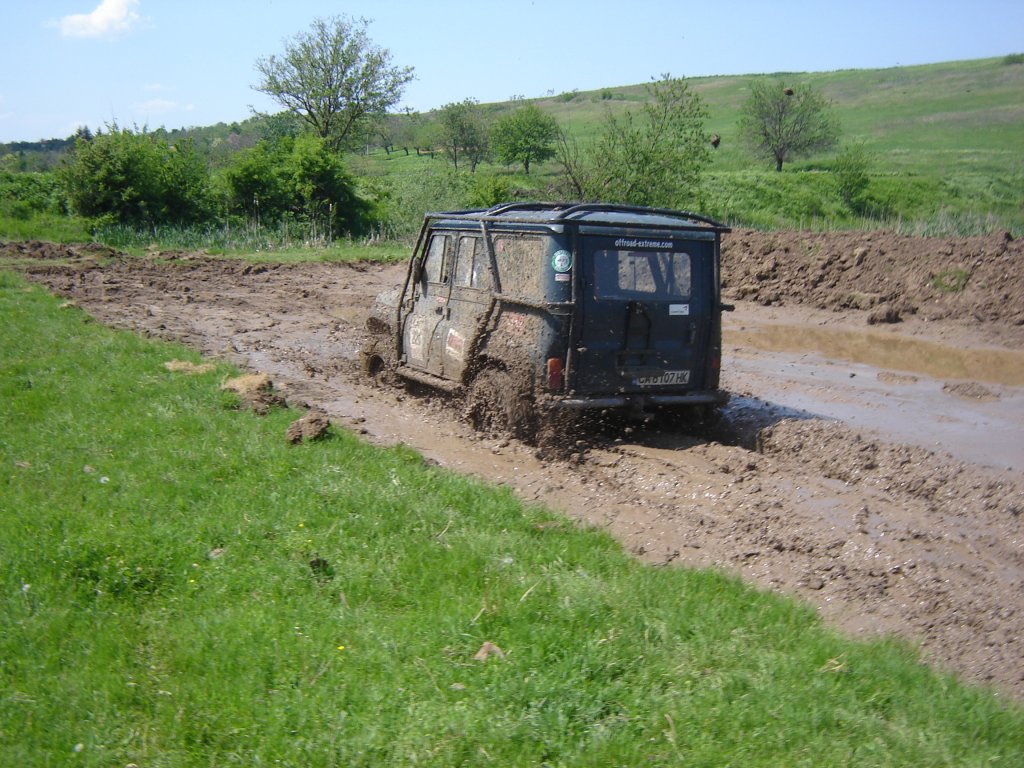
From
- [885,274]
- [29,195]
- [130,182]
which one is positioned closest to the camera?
[885,274]

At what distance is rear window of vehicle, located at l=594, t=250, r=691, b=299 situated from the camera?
8.34 meters

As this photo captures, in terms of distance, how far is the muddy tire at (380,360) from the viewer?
10938mm

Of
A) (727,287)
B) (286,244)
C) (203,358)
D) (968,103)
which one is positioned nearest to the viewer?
(203,358)

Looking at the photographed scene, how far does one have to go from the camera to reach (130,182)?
3059cm

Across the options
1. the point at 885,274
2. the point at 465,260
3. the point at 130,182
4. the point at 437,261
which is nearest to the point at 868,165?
the point at 885,274

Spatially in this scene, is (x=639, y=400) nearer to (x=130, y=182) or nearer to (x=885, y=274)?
(x=885, y=274)

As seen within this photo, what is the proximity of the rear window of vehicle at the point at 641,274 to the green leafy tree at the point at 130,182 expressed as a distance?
84.6ft

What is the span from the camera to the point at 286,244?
102ft

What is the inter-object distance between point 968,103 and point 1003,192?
28.8 metres

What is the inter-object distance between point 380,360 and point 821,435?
5.32 meters

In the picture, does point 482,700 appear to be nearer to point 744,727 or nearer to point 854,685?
point 744,727

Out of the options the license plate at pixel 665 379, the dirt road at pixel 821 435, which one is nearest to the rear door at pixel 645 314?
the license plate at pixel 665 379

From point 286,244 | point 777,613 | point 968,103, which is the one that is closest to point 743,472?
point 777,613

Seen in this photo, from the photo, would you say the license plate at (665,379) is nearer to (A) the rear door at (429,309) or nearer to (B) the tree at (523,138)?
(A) the rear door at (429,309)
